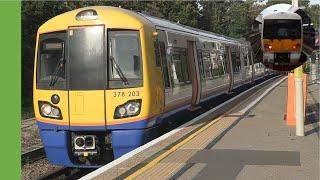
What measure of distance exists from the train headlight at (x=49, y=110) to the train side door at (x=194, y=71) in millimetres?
5140

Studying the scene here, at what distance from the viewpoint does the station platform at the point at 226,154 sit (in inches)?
238

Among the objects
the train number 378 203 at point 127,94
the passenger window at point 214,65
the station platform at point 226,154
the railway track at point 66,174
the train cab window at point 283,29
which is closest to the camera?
the train cab window at point 283,29

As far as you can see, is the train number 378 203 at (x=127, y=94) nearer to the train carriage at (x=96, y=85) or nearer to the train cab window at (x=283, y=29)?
the train carriage at (x=96, y=85)

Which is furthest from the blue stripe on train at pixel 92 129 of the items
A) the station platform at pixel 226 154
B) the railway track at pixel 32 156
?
the railway track at pixel 32 156

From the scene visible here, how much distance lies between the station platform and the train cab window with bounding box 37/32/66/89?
6.61 ft

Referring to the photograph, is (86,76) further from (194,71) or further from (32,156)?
(194,71)

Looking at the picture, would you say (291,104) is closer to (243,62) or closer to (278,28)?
(278,28)

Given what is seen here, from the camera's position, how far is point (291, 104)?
11.3 m

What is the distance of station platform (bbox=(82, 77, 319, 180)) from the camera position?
605cm

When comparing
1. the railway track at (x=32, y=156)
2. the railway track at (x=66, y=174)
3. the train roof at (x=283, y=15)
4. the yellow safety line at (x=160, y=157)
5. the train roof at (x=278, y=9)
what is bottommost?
the railway track at (x=66, y=174)

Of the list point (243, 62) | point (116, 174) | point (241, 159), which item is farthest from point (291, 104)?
point (243, 62)

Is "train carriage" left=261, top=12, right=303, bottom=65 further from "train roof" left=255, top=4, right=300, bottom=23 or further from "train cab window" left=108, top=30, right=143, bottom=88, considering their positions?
"train cab window" left=108, top=30, right=143, bottom=88

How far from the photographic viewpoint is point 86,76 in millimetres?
8617
